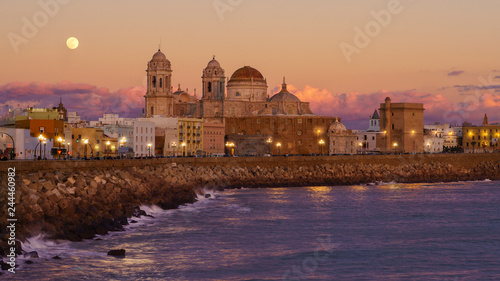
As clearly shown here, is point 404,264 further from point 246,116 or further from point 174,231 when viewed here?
point 246,116

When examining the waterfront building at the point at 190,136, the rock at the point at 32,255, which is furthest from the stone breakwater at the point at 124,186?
the waterfront building at the point at 190,136

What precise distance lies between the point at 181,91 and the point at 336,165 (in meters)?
63.8

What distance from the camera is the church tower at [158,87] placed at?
127 meters

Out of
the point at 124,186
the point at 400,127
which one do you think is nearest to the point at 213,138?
the point at 400,127

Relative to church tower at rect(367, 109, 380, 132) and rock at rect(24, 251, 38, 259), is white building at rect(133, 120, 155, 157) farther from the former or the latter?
rock at rect(24, 251, 38, 259)

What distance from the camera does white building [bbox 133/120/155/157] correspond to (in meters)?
107

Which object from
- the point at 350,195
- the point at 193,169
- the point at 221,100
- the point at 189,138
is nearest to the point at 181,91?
the point at 221,100

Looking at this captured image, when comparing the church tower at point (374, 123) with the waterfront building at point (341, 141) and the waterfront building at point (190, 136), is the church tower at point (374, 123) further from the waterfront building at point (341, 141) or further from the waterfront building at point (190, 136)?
the waterfront building at point (190, 136)

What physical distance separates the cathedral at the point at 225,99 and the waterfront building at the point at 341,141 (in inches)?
366

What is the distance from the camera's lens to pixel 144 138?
109750mm

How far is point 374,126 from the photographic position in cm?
15562

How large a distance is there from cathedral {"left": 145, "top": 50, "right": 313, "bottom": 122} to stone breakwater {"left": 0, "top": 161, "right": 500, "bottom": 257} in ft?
147

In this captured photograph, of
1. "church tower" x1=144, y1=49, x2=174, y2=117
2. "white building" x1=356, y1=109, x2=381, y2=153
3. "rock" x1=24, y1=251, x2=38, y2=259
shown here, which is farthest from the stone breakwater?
"church tower" x1=144, y1=49, x2=174, y2=117

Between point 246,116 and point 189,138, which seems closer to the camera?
point 189,138
